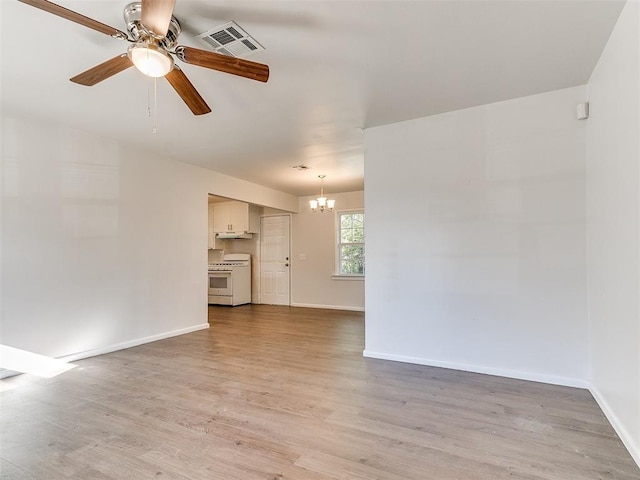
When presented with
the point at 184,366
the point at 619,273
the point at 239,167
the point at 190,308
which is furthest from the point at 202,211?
the point at 619,273

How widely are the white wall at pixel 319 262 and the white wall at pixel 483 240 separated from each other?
10.9 ft

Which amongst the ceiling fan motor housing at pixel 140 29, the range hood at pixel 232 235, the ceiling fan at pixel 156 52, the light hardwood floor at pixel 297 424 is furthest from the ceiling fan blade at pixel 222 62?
the range hood at pixel 232 235

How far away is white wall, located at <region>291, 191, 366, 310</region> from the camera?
22.9 feet

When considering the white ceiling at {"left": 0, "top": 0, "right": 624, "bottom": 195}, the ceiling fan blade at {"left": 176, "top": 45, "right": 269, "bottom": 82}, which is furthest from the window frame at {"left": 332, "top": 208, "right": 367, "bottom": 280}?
the ceiling fan blade at {"left": 176, "top": 45, "right": 269, "bottom": 82}

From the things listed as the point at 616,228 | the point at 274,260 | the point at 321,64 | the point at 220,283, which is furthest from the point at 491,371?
the point at 220,283

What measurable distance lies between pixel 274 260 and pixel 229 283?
114 cm

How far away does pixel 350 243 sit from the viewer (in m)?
7.10

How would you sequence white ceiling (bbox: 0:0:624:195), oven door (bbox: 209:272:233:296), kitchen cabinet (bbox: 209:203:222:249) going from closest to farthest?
white ceiling (bbox: 0:0:624:195)
oven door (bbox: 209:272:233:296)
kitchen cabinet (bbox: 209:203:222:249)

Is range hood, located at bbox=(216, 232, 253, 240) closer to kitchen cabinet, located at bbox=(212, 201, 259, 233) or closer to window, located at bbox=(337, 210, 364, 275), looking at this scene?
kitchen cabinet, located at bbox=(212, 201, 259, 233)

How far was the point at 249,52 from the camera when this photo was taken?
88.9 inches

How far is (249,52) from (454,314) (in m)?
2.80

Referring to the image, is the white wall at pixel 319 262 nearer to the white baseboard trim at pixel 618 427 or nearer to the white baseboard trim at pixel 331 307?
the white baseboard trim at pixel 331 307

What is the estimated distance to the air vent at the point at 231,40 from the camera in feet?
6.63

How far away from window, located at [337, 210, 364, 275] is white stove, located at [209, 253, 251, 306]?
2250 millimetres
